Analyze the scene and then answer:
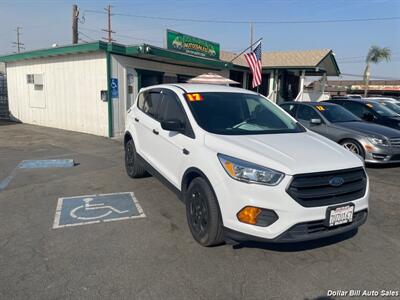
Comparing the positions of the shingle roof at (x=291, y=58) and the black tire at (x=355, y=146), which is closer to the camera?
the black tire at (x=355, y=146)

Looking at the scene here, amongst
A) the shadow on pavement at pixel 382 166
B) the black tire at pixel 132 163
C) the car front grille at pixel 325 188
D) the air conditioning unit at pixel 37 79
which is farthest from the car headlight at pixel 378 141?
the air conditioning unit at pixel 37 79

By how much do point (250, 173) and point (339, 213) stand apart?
0.96m

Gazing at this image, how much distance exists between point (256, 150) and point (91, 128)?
10079 mm

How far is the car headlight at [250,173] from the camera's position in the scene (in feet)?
9.66

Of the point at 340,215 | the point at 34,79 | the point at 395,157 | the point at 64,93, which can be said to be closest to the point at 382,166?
the point at 395,157

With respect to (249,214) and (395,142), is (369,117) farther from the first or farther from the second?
(249,214)

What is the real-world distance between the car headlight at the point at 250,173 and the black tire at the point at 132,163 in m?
3.03

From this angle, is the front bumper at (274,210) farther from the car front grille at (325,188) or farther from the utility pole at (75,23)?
the utility pole at (75,23)

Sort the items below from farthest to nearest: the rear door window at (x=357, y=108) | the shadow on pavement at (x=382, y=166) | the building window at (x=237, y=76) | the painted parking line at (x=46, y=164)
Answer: the building window at (x=237, y=76), the rear door window at (x=357, y=108), the shadow on pavement at (x=382, y=166), the painted parking line at (x=46, y=164)

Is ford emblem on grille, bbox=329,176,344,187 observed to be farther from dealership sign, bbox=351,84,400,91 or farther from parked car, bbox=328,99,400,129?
dealership sign, bbox=351,84,400,91

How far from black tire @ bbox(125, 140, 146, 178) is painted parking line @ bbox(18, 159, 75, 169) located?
1775mm

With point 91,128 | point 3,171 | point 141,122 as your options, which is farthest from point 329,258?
point 91,128

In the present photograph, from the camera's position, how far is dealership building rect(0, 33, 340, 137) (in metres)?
11.3

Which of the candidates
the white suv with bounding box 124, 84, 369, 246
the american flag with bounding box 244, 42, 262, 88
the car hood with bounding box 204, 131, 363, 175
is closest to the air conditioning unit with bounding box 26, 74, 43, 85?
the american flag with bounding box 244, 42, 262, 88
